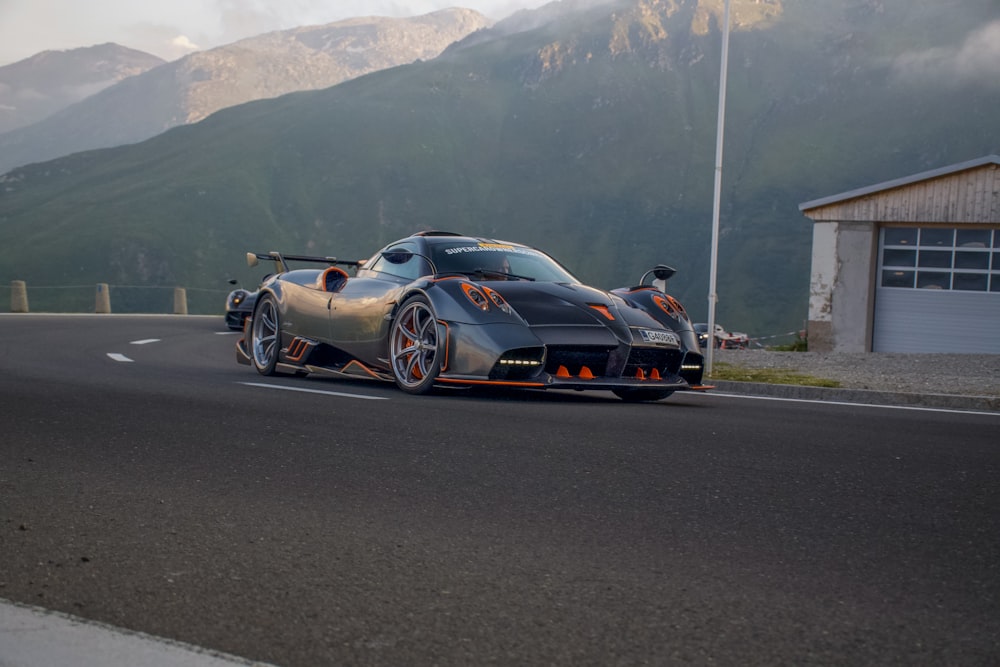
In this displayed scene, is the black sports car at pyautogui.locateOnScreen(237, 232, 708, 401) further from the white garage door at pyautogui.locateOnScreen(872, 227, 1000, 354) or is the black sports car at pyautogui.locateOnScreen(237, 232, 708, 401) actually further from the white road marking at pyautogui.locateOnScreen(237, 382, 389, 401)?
the white garage door at pyautogui.locateOnScreen(872, 227, 1000, 354)

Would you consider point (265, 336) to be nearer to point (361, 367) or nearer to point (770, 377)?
point (361, 367)

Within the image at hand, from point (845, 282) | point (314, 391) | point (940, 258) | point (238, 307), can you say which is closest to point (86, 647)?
point (314, 391)

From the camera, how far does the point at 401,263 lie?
9664mm

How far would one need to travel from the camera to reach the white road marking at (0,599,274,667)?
2467mm

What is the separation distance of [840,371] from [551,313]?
7852 mm

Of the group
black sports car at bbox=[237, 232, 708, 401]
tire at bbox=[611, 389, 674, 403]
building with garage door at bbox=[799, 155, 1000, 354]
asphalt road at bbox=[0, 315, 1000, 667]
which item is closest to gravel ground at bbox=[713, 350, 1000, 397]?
tire at bbox=[611, 389, 674, 403]

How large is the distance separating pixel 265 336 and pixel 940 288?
894 inches

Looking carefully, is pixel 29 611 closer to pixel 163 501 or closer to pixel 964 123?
pixel 163 501

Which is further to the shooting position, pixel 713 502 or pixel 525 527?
pixel 713 502

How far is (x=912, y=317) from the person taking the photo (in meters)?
29.5

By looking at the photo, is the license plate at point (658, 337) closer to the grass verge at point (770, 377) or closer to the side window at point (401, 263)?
the side window at point (401, 263)

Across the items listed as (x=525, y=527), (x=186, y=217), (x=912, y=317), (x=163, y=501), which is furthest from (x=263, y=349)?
(x=186, y=217)

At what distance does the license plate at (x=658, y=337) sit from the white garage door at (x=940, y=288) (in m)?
22.2

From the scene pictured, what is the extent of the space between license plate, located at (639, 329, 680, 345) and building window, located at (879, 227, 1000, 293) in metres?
22.5
